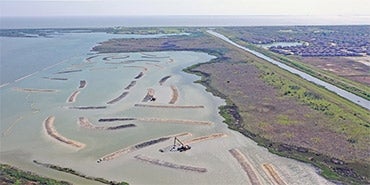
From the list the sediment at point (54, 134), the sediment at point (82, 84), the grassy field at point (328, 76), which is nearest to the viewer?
the sediment at point (54, 134)

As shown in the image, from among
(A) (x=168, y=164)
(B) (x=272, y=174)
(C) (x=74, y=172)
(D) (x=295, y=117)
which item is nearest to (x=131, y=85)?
(D) (x=295, y=117)

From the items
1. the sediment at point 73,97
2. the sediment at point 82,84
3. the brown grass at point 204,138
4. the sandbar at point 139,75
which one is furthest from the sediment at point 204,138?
the sandbar at point 139,75

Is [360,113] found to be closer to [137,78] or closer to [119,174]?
[119,174]

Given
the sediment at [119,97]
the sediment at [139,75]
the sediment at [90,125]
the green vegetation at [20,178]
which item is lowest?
the green vegetation at [20,178]

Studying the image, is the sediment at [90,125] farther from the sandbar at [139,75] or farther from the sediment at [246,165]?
the sandbar at [139,75]

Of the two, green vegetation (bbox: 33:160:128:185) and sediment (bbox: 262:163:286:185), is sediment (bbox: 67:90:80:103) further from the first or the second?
sediment (bbox: 262:163:286:185)

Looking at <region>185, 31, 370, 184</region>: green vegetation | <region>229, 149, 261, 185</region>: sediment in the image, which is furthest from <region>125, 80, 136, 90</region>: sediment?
<region>229, 149, 261, 185</region>: sediment

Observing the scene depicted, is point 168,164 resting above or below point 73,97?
below

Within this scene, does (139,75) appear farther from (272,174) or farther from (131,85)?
(272,174)
